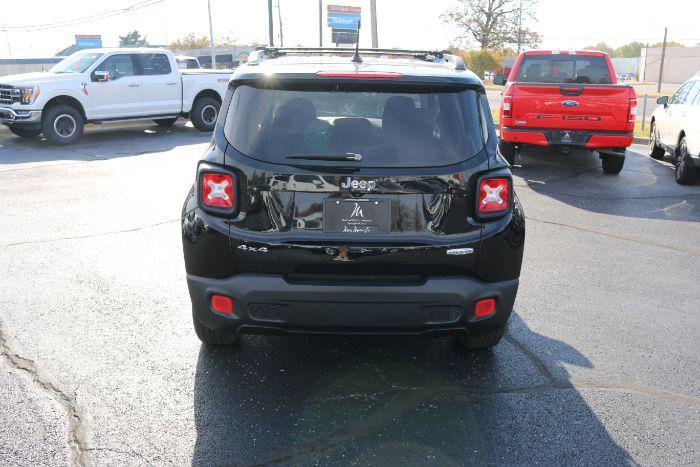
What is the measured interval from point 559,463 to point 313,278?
4.80 feet

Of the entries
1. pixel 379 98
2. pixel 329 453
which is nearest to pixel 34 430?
pixel 329 453

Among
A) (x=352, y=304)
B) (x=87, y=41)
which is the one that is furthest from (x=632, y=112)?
(x=87, y=41)

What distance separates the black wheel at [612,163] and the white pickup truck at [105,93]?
33.3ft

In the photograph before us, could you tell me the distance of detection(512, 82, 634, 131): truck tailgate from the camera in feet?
32.5

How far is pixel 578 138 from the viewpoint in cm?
1007

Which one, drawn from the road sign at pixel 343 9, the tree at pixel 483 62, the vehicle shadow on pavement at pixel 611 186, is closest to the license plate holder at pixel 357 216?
the vehicle shadow on pavement at pixel 611 186

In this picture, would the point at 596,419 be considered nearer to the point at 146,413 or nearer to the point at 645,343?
the point at 645,343

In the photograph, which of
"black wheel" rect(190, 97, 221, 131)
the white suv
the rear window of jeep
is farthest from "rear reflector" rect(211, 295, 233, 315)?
"black wheel" rect(190, 97, 221, 131)

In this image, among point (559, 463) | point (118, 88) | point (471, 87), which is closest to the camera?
point (559, 463)

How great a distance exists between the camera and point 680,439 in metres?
3.31

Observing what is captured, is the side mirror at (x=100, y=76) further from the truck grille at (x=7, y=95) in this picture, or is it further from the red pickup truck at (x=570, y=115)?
the red pickup truck at (x=570, y=115)

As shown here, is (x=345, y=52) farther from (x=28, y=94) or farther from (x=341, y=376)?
(x=28, y=94)

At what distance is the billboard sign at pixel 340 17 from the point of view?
57406mm

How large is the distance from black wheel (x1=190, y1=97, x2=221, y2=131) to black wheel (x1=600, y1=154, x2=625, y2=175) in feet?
32.8
